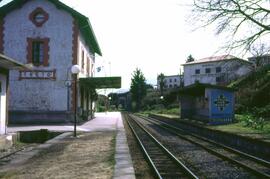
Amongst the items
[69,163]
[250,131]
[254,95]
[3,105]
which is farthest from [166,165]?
[254,95]

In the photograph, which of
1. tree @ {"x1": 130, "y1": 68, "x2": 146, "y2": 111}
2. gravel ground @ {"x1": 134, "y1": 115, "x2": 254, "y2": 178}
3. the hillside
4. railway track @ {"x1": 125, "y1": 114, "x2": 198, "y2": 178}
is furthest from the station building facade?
tree @ {"x1": 130, "y1": 68, "x2": 146, "y2": 111}

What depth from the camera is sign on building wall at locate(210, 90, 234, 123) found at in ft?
87.1

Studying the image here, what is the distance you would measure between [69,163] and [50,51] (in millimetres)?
17122

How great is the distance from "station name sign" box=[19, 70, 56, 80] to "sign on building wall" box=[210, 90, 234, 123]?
10.9 m

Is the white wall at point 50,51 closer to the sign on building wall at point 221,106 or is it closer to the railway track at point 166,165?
the sign on building wall at point 221,106

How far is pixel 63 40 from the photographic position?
25.8 m

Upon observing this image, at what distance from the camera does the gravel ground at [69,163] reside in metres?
8.20

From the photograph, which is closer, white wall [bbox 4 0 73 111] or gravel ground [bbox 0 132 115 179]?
gravel ground [bbox 0 132 115 179]

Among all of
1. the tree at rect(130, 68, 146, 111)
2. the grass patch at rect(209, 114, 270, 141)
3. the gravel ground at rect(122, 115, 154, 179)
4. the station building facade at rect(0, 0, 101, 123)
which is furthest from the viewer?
the tree at rect(130, 68, 146, 111)

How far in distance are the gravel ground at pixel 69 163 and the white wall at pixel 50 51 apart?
12.0 metres

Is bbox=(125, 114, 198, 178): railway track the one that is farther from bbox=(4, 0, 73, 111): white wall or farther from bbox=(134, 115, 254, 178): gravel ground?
bbox=(4, 0, 73, 111): white wall

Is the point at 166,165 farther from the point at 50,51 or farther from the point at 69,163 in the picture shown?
the point at 50,51

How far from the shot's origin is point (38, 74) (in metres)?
25.4

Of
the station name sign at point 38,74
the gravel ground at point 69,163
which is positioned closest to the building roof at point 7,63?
the gravel ground at point 69,163
